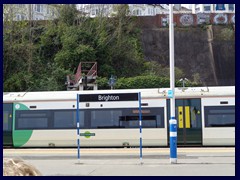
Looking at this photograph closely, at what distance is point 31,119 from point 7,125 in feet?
3.93

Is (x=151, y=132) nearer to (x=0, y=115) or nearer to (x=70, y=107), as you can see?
(x=70, y=107)

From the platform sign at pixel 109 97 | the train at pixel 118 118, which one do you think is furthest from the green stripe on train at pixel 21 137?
the platform sign at pixel 109 97

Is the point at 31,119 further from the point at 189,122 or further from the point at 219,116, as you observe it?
the point at 219,116

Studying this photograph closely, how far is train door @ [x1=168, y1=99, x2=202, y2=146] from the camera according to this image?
67.1 feet

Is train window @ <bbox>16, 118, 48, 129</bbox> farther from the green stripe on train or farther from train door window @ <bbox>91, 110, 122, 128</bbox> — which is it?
train door window @ <bbox>91, 110, 122, 128</bbox>

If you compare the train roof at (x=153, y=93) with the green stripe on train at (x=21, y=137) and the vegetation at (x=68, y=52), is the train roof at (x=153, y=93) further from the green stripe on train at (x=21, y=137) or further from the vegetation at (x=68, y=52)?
the vegetation at (x=68, y=52)

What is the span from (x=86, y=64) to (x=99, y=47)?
3.03m

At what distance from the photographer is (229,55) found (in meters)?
67.1

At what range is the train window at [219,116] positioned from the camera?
2042cm

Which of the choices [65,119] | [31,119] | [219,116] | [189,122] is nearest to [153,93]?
[189,122]

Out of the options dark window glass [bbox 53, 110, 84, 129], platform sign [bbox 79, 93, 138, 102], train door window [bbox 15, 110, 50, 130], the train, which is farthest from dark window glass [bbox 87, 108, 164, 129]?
train door window [bbox 15, 110, 50, 130]

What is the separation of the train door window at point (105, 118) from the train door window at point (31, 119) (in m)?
2.25

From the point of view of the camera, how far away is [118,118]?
69.3 ft

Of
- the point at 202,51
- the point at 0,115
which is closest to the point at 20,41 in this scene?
the point at 202,51
